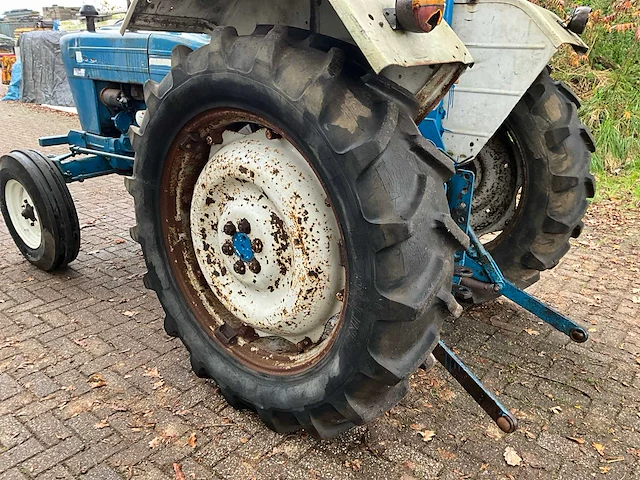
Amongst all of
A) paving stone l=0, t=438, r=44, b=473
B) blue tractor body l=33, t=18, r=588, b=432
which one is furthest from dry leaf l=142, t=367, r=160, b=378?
blue tractor body l=33, t=18, r=588, b=432

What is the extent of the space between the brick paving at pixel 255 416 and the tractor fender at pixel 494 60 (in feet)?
3.57

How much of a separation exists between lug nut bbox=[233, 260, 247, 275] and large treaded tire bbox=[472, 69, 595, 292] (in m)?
1.53

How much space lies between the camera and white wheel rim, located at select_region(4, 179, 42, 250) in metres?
3.75

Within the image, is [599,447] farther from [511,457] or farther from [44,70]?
[44,70]

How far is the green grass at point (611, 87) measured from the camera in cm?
613

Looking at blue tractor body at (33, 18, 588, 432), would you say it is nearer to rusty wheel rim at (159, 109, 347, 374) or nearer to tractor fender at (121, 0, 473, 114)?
tractor fender at (121, 0, 473, 114)

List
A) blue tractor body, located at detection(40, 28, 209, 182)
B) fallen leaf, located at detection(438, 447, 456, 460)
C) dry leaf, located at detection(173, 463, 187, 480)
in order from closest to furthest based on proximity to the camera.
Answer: dry leaf, located at detection(173, 463, 187, 480), fallen leaf, located at detection(438, 447, 456, 460), blue tractor body, located at detection(40, 28, 209, 182)

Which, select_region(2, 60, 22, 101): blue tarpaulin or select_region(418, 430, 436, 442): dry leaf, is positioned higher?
select_region(418, 430, 436, 442): dry leaf

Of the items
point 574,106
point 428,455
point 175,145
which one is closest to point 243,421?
point 428,455

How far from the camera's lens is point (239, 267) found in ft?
7.04

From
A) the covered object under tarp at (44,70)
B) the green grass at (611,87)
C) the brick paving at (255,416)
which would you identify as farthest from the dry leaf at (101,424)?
the covered object under tarp at (44,70)

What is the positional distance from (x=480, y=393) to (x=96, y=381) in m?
1.69

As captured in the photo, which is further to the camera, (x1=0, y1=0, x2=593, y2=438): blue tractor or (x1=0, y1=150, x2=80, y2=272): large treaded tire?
(x1=0, y1=150, x2=80, y2=272): large treaded tire

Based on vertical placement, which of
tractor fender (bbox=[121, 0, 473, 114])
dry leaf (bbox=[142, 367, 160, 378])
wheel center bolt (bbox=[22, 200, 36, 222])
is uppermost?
tractor fender (bbox=[121, 0, 473, 114])
